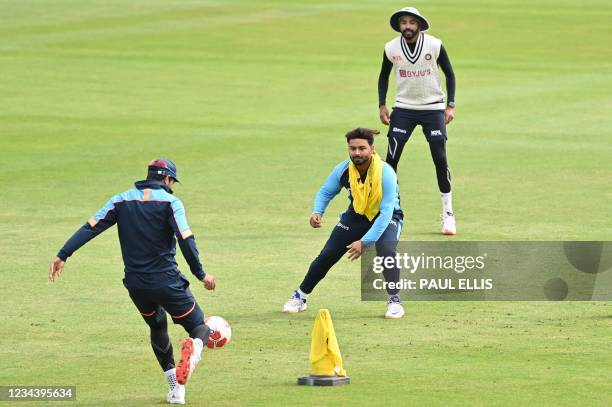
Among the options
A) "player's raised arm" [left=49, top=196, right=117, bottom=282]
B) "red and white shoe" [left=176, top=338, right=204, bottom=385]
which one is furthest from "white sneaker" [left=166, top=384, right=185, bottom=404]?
"player's raised arm" [left=49, top=196, right=117, bottom=282]

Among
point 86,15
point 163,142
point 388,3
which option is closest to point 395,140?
point 163,142

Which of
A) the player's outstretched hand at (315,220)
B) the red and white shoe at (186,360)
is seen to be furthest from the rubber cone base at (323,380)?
the player's outstretched hand at (315,220)

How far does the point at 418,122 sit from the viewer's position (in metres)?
17.6

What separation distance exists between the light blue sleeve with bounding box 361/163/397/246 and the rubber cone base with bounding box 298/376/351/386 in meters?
2.18

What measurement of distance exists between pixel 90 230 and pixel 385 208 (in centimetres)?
327

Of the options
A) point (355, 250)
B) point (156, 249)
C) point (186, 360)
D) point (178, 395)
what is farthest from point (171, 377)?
point (355, 250)

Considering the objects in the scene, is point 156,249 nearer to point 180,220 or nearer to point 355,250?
point 180,220

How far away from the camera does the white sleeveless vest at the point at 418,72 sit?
17.3 meters

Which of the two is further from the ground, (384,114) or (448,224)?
(384,114)

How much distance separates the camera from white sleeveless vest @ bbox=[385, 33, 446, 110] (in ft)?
56.9

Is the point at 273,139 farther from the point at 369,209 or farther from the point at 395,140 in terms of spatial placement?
the point at 369,209

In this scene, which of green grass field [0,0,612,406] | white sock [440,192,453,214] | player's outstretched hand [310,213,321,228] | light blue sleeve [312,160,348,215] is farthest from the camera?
white sock [440,192,453,214]

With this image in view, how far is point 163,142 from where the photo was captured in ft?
85.7

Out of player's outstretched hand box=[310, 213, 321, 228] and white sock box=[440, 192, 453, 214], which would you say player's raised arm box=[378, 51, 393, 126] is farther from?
player's outstretched hand box=[310, 213, 321, 228]
